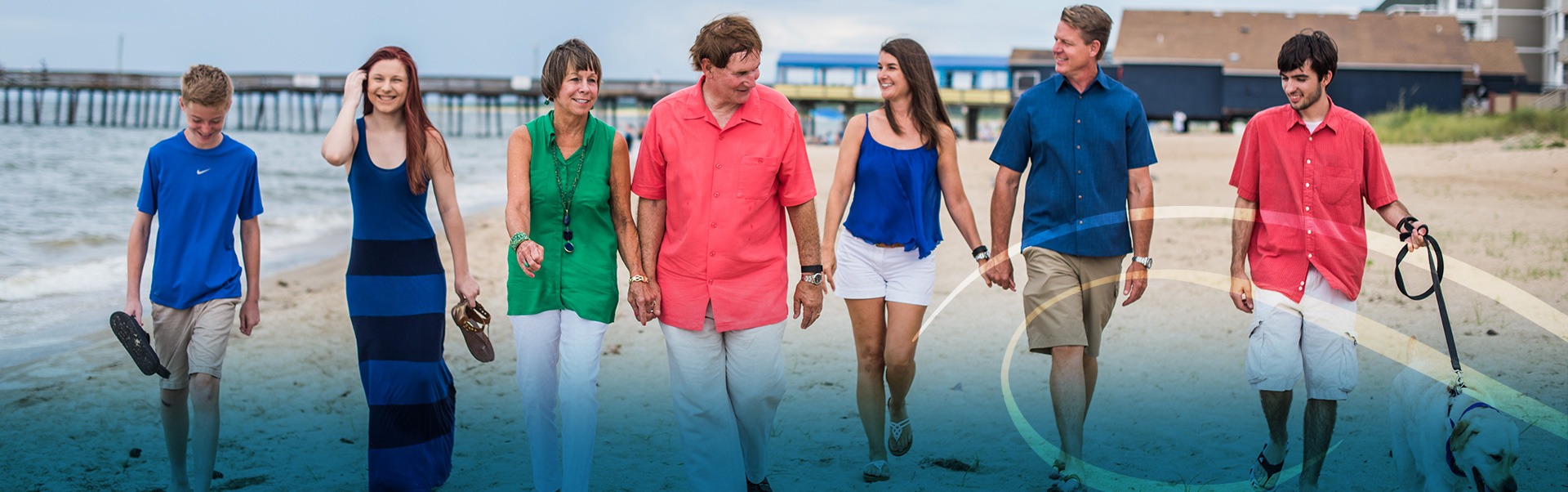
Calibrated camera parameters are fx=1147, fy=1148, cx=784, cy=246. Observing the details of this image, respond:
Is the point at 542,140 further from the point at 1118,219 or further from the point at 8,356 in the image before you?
the point at 8,356

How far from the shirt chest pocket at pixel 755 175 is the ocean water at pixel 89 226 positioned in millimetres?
3785

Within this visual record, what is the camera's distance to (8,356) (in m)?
7.71

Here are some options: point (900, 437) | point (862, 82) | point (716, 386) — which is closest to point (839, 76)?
point (862, 82)

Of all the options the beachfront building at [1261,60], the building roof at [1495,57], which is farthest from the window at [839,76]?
the building roof at [1495,57]

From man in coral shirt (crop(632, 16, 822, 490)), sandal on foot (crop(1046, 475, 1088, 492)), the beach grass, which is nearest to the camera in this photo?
man in coral shirt (crop(632, 16, 822, 490))

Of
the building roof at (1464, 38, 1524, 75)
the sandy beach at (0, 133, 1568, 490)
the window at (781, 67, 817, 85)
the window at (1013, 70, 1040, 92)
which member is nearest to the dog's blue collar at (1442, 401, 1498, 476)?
the sandy beach at (0, 133, 1568, 490)

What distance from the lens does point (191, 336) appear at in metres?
4.01

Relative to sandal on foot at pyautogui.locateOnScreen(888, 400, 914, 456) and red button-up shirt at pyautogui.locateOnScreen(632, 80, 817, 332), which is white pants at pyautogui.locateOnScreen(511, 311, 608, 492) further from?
sandal on foot at pyautogui.locateOnScreen(888, 400, 914, 456)

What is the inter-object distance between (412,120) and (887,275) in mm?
1919

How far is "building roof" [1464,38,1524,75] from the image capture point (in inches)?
1790

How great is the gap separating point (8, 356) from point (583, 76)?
236 inches

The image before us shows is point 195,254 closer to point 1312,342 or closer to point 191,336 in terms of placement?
point 191,336

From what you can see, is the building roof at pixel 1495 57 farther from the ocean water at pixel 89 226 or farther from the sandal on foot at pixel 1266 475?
the sandal on foot at pixel 1266 475

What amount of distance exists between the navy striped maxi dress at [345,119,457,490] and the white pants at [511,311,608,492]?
38 centimetres
